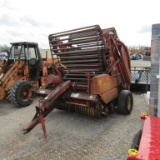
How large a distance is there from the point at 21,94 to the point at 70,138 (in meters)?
3.22

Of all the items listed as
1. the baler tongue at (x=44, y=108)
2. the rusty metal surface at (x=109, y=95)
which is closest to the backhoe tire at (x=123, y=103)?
the rusty metal surface at (x=109, y=95)

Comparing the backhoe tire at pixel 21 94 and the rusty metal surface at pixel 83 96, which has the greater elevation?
the rusty metal surface at pixel 83 96

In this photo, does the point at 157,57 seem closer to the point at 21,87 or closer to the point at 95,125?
the point at 95,125

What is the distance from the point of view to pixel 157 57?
3.19m

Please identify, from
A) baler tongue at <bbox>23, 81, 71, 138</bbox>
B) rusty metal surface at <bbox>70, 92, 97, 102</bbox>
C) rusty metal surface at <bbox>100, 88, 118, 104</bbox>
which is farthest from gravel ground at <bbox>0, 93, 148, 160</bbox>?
rusty metal surface at <bbox>70, 92, 97, 102</bbox>

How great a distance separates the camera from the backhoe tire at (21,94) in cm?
620

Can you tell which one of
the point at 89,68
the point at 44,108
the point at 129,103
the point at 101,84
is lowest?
the point at 129,103

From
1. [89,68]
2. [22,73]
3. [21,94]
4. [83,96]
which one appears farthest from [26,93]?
[83,96]

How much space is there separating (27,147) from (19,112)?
246cm

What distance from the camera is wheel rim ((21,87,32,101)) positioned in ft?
21.6

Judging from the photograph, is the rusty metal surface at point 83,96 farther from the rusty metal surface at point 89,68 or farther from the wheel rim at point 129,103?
the wheel rim at point 129,103

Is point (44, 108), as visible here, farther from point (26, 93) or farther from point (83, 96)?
point (26, 93)

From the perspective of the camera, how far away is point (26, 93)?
6.72 metres

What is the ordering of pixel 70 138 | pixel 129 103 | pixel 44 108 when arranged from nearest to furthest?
1. pixel 44 108
2. pixel 70 138
3. pixel 129 103
